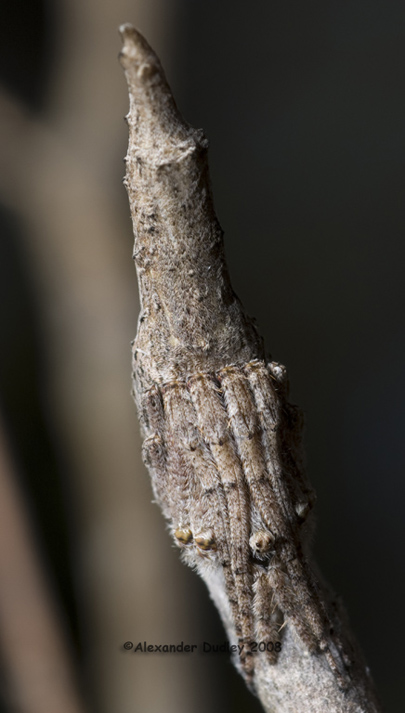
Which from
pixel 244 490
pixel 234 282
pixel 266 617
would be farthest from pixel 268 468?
pixel 234 282

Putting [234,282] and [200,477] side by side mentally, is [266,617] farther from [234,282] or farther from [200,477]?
[234,282]

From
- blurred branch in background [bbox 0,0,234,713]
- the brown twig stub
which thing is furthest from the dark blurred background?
the brown twig stub

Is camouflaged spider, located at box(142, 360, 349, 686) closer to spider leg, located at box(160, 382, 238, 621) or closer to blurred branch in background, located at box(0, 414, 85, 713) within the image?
spider leg, located at box(160, 382, 238, 621)

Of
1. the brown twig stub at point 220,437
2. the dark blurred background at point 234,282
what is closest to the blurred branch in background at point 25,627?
the dark blurred background at point 234,282

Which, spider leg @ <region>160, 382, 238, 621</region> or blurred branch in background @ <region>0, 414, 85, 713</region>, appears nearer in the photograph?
spider leg @ <region>160, 382, 238, 621</region>

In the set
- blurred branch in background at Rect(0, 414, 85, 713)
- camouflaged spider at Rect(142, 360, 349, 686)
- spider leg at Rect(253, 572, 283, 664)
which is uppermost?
camouflaged spider at Rect(142, 360, 349, 686)
